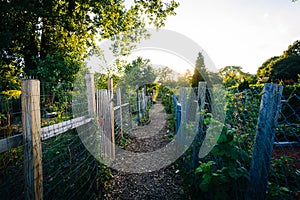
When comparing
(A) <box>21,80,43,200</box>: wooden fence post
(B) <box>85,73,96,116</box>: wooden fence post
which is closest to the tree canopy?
(B) <box>85,73,96,116</box>: wooden fence post

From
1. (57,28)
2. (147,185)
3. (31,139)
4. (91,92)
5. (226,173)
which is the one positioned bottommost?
(147,185)

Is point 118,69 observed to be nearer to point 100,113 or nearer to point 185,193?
point 100,113

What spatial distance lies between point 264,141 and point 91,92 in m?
2.62

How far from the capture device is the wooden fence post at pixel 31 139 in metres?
1.47

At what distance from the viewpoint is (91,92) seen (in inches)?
119

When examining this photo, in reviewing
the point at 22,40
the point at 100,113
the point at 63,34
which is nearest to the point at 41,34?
the point at 22,40

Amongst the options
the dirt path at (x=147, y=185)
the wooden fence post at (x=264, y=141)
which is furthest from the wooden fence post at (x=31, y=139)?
the wooden fence post at (x=264, y=141)

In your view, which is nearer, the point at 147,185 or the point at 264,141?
the point at 264,141

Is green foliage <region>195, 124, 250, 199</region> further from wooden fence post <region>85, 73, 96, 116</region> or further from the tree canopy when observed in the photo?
the tree canopy

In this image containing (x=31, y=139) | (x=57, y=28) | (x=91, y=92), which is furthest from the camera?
(x=57, y=28)

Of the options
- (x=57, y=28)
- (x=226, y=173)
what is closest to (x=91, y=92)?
(x=226, y=173)

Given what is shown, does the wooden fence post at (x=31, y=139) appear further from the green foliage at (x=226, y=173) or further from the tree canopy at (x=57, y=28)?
the tree canopy at (x=57, y=28)

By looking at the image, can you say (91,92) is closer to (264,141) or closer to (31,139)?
(31,139)

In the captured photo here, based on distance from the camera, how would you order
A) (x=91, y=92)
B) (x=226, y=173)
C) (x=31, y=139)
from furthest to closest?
(x=91, y=92)
(x=226, y=173)
(x=31, y=139)
